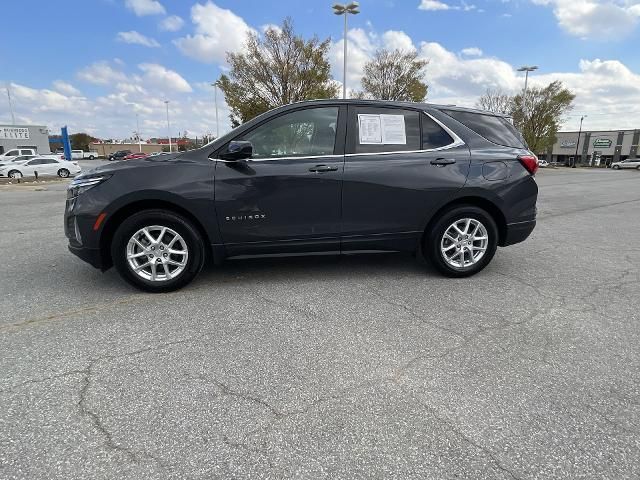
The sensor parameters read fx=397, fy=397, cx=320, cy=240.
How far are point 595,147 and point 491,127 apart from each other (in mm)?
94762

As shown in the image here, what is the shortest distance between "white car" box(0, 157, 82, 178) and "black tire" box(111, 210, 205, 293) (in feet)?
89.6

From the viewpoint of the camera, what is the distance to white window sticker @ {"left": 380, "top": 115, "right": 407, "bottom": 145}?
4066 mm

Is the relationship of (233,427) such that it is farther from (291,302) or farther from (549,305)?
(549,305)

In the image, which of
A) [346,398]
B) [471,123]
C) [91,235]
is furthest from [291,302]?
[471,123]

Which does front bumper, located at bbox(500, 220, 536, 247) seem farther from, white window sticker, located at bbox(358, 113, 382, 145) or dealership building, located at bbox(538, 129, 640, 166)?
dealership building, located at bbox(538, 129, 640, 166)

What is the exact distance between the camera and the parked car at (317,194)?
3686 mm

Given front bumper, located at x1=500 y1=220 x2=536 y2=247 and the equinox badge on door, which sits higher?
the equinox badge on door

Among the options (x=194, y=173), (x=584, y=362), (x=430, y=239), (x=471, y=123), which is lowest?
(x=584, y=362)

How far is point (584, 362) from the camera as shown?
2.71 meters

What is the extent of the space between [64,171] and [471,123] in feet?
94.9

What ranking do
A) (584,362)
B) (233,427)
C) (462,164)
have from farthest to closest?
1. (462,164)
2. (584,362)
3. (233,427)

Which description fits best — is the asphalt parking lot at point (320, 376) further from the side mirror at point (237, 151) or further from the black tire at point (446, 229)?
the side mirror at point (237, 151)

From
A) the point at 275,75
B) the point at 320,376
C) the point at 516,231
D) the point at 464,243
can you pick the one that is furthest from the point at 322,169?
the point at 275,75

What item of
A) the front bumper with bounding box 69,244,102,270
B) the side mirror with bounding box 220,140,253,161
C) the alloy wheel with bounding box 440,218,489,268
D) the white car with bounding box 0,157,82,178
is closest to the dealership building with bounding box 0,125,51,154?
the white car with bounding box 0,157,82,178
